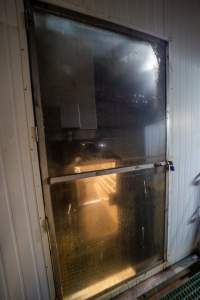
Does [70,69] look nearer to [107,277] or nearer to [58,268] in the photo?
[58,268]

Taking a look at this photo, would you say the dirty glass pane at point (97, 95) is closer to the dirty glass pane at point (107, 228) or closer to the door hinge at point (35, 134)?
the door hinge at point (35, 134)

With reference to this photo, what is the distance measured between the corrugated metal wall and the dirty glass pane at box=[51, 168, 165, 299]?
16cm

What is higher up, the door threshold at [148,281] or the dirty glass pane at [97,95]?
the dirty glass pane at [97,95]

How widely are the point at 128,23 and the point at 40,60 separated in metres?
0.71

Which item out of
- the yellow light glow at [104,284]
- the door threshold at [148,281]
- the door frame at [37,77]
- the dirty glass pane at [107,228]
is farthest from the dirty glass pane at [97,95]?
the door threshold at [148,281]

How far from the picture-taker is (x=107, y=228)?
113 cm

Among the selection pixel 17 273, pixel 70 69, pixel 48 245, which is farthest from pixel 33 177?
pixel 70 69

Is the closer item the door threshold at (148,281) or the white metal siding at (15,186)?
the white metal siding at (15,186)

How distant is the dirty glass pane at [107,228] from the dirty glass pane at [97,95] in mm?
162

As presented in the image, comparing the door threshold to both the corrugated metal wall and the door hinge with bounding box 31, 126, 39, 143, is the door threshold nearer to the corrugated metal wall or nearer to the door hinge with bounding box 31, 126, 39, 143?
the corrugated metal wall

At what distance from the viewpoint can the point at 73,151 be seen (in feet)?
3.00

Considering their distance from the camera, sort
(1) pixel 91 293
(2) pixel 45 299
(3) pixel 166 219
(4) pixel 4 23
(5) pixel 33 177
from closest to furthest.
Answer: (4) pixel 4 23, (5) pixel 33 177, (2) pixel 45 299, (1) pixel 91 293, (3) pixel 166 219

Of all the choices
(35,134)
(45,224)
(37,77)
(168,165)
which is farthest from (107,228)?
(37,77)

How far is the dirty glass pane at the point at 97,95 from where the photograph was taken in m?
0.83
